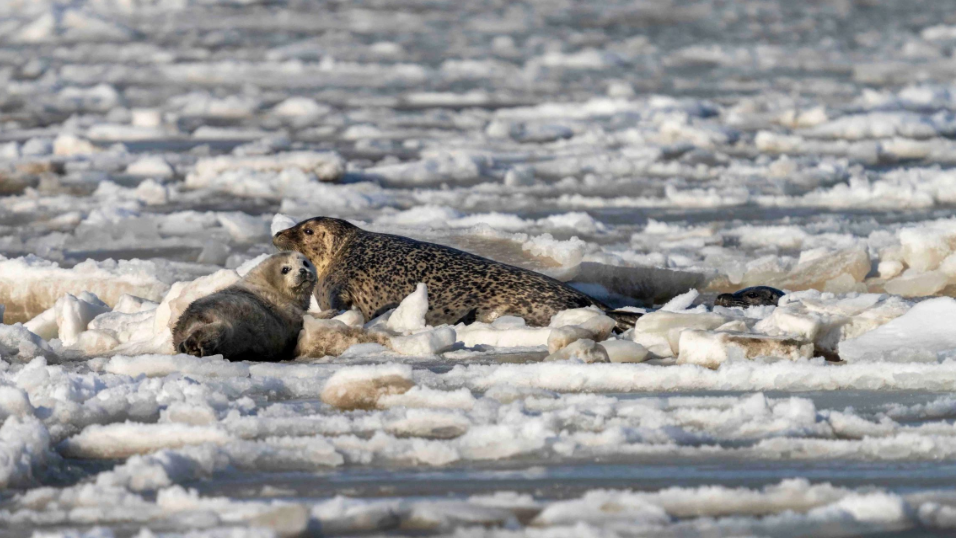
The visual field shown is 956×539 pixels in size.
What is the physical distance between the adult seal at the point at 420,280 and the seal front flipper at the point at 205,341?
151cm

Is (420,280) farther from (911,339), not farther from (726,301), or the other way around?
(911,339)

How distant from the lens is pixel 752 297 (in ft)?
21.9

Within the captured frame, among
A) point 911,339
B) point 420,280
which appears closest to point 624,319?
point 420,280

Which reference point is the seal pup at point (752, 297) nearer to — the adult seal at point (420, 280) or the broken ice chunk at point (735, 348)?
the adult seal at point (420, 280)

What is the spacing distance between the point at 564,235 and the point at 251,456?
550cm

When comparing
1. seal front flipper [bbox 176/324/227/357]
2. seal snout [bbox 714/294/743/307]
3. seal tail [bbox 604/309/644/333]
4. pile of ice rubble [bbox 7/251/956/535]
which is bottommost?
pile of ice rubble [bbox 7/251/956/535]

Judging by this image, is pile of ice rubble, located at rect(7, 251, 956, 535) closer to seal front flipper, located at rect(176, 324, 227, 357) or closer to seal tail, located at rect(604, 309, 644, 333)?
seal front flipper, located at rect(176, 324, 227, 357)

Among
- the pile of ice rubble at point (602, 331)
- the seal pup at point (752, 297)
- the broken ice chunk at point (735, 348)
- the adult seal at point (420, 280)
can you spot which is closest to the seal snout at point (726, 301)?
the seal pup at point (752, 297)

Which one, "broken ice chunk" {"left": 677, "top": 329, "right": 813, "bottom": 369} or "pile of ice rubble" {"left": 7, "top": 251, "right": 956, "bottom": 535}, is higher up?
"broken ice chunk" {"left": 677, "top": 329, "right": 813, "bottom": 369}

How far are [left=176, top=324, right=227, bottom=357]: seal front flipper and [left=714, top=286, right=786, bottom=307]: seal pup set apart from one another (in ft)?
8.56

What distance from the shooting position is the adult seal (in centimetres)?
644

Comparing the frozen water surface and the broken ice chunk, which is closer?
the frozen water surface

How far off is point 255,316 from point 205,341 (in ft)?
0.95

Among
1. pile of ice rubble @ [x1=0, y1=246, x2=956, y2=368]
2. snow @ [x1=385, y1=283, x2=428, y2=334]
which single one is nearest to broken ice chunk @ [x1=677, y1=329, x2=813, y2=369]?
pile of ice rubble @ [x1=0, y1=246, x2=956, y2=368]
